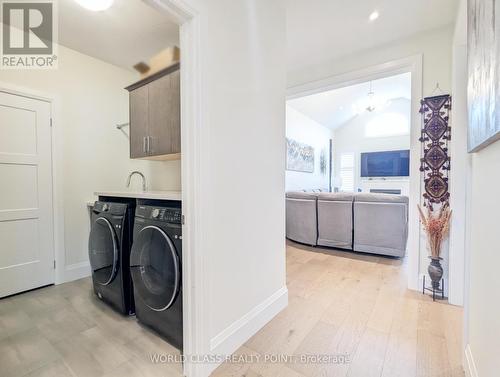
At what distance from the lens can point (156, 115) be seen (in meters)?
2.23

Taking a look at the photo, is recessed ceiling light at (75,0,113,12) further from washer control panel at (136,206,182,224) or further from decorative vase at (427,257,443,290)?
decorative vase at (427,257,443,290)

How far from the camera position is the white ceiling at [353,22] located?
2043mm

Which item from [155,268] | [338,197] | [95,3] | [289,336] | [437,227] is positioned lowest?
[289,336]

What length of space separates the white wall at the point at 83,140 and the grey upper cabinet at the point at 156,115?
1.24ft

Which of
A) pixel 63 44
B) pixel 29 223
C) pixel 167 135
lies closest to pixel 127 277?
pixel 167 135

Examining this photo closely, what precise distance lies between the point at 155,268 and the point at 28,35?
100 inches

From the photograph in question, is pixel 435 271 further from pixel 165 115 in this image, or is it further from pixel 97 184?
pixel 97 184

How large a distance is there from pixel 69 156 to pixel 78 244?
0.97 meters

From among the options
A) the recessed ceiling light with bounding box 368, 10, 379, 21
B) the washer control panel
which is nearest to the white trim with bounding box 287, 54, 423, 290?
the recessed ceiling light with bounding box 368, 10, 379, 21

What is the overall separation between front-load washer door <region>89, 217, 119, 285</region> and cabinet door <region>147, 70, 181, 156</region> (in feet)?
2.55

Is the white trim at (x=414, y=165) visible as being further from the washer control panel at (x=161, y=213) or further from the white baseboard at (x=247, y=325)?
the washer control panel at (x=161, y=213)

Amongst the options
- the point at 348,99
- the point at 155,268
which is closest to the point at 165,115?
the point at 155,268

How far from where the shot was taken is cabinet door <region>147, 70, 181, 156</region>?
2.06 m

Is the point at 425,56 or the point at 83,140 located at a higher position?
the point at 425,56
